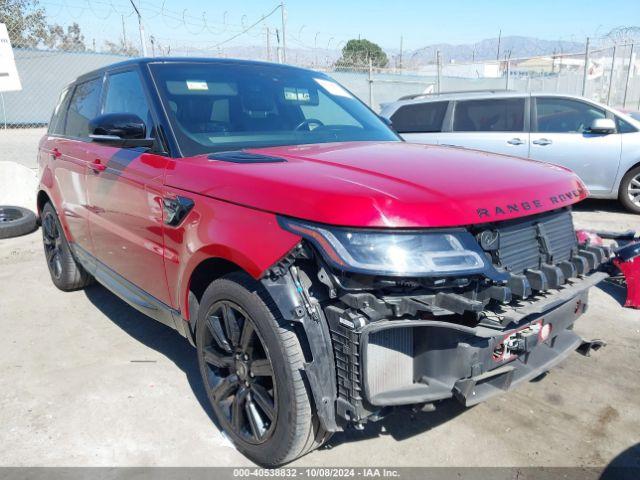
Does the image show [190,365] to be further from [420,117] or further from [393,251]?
[420,117]

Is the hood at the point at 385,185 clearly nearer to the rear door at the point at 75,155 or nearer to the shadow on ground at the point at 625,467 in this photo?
the shadow on ground at the point at 625,467

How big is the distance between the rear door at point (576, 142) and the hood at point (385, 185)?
207 inches

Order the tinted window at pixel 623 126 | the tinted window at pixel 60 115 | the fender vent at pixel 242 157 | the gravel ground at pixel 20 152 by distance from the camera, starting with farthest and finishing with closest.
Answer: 1. the gravel ground at pixel 20 152
2. the tinted window at pixel 623 126
3. the tinted window at pixel 60 115
4. the fender vent at pixel 242 157

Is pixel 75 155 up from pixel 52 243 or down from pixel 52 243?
up

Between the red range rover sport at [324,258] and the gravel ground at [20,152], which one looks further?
the gravel ground at [20,152]

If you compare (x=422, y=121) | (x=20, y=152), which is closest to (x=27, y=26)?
(x=20, y=152)

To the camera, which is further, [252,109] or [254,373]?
[252,109]

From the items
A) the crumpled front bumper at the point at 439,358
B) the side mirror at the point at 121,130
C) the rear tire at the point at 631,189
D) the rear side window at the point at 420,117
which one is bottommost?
the rear tire at the point at 631,189

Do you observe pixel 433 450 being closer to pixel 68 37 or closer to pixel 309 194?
pixel 309 194

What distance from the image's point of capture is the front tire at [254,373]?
2.20 meters

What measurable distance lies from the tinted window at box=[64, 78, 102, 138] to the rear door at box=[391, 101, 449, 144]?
5.01 m

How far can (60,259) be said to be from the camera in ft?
16.4

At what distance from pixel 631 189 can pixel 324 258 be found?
7046mm

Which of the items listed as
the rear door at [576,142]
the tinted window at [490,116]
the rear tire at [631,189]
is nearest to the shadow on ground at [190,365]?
the rear door at [576,142]
